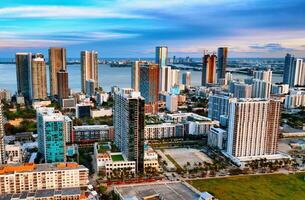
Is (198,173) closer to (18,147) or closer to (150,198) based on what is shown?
(150,198)

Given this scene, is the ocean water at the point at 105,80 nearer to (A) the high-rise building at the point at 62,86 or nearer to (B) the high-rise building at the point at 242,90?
(A) the high-rise building at the point at 62,86

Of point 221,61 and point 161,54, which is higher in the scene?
point 161,54

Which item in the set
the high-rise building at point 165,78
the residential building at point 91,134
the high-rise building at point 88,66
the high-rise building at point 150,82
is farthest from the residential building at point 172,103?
the high-rise building at point 88,66

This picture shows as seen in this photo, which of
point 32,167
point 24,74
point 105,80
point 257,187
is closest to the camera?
point 32,167

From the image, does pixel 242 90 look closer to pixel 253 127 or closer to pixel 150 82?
pixel 150 82

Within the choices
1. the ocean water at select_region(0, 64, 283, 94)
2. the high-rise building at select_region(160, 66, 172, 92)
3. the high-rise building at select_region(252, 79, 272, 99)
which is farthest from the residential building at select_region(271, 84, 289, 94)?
the ocean water at select_region(0, 64, 283, 94)

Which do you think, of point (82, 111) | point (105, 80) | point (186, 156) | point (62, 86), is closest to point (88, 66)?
point (62, 86)
